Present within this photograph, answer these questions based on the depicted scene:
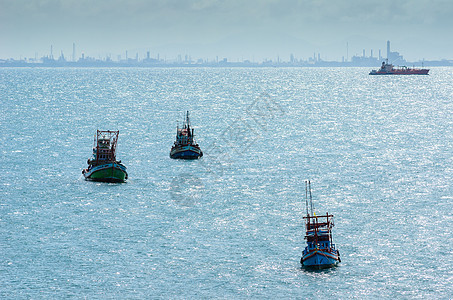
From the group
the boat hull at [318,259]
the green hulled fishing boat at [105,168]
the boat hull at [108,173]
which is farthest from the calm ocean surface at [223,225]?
the green hulled fishing boat at [105,168]

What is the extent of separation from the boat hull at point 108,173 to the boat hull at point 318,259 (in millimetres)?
54401

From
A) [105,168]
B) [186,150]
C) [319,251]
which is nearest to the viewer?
[319,251]

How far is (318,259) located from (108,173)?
57018 millimetres

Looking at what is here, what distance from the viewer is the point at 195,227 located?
95688 mm

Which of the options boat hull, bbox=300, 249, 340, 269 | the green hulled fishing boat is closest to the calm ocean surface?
boat hull, bbox=300, 249, 340, 269

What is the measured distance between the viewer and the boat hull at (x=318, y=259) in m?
78.8

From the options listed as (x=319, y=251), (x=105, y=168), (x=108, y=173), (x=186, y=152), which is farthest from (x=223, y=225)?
(x=186, y=152)

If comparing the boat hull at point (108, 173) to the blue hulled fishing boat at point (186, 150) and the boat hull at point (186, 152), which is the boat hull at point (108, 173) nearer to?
the boat hull at point (186, 152)

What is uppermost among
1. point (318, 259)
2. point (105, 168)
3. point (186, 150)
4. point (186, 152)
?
point (186, 150)

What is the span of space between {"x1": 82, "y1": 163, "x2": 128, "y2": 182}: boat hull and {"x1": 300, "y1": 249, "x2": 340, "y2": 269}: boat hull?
54.4m

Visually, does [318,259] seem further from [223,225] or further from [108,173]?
[108,173]

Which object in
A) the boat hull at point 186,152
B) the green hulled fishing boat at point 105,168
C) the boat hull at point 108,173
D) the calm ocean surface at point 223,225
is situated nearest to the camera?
the calm ocean surface at point 223,225

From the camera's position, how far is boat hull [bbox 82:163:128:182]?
406ft

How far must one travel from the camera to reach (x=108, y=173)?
124125 millimetres
